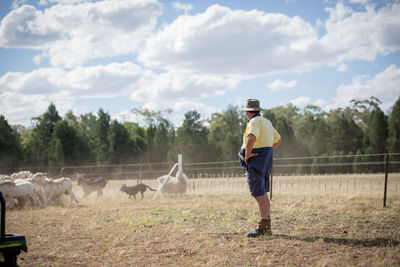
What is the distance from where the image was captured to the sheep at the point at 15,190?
41.7 ft

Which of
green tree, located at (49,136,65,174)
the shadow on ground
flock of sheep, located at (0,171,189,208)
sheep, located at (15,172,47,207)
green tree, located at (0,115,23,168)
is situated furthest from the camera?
green tree, located at (0,115,23,168)

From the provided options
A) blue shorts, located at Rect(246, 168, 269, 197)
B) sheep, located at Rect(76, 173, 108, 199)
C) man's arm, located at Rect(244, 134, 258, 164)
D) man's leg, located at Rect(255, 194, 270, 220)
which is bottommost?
sheep, located at Rect(76, 173, 108, 199)

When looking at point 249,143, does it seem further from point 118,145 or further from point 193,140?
point 118,145

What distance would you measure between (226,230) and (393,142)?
2662cm

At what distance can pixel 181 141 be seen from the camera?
37812 millimetres

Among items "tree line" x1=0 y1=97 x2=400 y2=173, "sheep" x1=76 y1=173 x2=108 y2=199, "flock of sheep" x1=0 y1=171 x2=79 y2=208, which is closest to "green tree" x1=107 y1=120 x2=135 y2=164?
"tree line" x1=0 y1=97 x2=400 y2=173

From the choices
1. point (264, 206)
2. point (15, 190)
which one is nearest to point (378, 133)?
point (15, 190)

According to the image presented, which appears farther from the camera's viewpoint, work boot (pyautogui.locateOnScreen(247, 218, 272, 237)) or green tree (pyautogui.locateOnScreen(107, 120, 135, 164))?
green tree (pyautogui.locateOnScreen(107, 120, 135, 164))

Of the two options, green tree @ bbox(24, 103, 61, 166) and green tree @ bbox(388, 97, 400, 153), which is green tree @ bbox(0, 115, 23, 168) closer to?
green tree @ bbox(24, 103, 61, 166)

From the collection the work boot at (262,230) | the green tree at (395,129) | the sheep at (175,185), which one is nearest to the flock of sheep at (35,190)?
the sheep at (175,185)

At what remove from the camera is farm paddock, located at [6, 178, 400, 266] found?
488cm

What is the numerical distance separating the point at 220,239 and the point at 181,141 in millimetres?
31841

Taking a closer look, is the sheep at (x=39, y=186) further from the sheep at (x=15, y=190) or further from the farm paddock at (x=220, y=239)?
the farm paddock at (x=220, y=239)

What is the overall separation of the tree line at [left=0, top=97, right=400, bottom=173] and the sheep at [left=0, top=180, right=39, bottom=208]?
1982 centimetres
